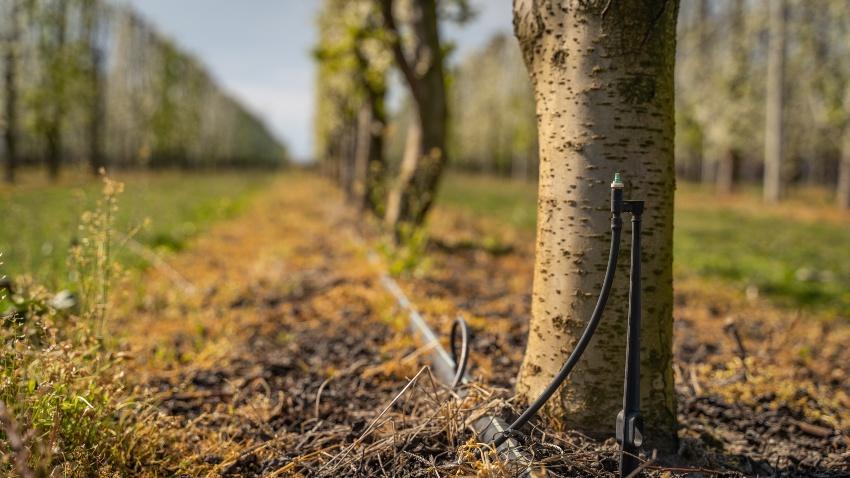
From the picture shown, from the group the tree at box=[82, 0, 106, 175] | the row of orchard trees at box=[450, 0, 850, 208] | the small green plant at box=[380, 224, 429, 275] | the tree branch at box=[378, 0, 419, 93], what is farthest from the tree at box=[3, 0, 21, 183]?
the small green plant at box=[380, 224, 429, 275]

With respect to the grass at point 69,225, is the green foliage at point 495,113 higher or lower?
higher

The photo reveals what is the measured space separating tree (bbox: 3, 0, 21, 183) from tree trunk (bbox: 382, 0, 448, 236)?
68.6 feet

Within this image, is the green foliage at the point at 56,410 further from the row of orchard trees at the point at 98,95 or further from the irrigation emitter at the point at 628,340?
the row of orchard trees at the point at 98,95

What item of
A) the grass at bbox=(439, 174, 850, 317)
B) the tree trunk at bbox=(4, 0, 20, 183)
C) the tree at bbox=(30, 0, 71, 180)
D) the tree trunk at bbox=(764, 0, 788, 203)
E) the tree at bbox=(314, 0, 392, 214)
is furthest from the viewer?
the tree at bbox=(30, 0, 71, 180)

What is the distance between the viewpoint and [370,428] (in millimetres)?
2240

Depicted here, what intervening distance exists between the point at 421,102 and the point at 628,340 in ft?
23.4

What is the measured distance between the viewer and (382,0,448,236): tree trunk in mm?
8367

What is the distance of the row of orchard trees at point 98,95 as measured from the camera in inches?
928

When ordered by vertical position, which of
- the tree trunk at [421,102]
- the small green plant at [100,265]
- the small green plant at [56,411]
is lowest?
the small green plant at [56,411]

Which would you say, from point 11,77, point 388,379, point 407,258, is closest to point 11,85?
point 11,77

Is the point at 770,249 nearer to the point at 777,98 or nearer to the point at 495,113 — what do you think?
the point at 777,98

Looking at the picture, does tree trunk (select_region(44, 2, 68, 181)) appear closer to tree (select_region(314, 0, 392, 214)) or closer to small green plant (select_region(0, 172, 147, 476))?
tree (select_region(314, 0, 392, 214))

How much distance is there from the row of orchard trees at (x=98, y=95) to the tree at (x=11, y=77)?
0.13ft

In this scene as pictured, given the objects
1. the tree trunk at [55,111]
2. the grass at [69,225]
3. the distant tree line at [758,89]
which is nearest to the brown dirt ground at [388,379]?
the grass at [69,225]
